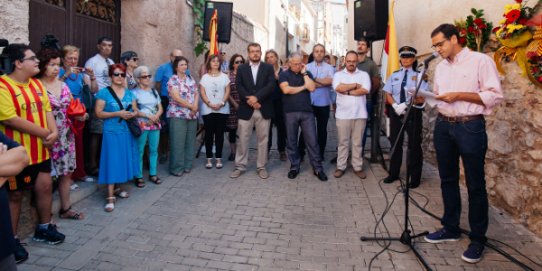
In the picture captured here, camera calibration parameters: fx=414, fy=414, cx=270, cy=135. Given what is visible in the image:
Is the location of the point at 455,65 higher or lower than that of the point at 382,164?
higher

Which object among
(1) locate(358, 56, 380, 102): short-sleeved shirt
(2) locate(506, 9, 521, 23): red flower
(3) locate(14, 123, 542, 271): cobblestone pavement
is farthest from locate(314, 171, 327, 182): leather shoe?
(2) locate(506, 9, 521, 23): red flower

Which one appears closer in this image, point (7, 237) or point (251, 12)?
point (7, 237)

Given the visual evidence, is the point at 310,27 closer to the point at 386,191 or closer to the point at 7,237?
the point at 386,191

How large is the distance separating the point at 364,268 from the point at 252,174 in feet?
10.2

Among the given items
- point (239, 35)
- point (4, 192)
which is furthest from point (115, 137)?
point (239, 35)

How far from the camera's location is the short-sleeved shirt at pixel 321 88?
665 cm

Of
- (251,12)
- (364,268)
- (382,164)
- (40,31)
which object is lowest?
(364,268)

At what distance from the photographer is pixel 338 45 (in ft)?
198

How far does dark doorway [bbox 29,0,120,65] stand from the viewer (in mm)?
5039

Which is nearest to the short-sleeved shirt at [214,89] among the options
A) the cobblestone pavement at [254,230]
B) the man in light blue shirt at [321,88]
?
the cobblestone pavement at [254,230]

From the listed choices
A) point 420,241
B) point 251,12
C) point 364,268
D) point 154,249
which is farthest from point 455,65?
point 251,12

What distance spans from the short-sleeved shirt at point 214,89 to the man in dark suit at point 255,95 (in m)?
0.42

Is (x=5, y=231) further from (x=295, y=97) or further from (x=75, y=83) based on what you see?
(x=295, y=97)

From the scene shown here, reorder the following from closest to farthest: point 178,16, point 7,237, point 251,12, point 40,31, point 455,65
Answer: point 7,237 → point 455,65 → point 40,31 → point 178,16 → point 251,12
